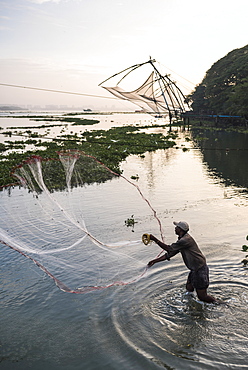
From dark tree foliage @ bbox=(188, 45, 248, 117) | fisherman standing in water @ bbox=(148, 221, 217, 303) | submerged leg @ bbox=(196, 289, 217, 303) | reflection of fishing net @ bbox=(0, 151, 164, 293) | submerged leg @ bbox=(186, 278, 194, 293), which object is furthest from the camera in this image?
dark tree foliage @ bbox=(188, 45, 248, 117)

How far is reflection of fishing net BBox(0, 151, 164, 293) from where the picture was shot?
7957 millimetres

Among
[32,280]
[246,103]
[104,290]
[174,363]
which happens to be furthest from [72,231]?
[246,103]

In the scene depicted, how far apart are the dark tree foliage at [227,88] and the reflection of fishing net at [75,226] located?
1440 inches

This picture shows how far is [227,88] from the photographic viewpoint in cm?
5881

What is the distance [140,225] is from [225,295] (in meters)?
4.90

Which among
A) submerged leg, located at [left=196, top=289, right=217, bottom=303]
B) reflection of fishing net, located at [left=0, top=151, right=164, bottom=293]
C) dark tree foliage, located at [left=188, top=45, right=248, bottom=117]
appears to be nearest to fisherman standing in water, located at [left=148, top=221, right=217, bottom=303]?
submerged leg, located at [left=196, top=289, right=217, bottom=303]

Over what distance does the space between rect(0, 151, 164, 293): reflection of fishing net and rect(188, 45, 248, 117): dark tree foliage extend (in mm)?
36567

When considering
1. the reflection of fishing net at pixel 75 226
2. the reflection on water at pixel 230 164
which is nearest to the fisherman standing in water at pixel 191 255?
the reflection of fishing net at pixel 75 226

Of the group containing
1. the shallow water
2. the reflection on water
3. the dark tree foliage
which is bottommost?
the shallow water

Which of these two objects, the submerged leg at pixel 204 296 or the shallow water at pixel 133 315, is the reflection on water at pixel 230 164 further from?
the submerged leg at pixel 204 296

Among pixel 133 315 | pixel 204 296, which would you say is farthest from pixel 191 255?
pixel 133 315

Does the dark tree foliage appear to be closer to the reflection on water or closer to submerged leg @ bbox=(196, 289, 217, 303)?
the reflection on water

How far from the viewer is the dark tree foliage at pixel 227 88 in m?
48.7

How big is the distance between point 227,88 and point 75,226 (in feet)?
179
